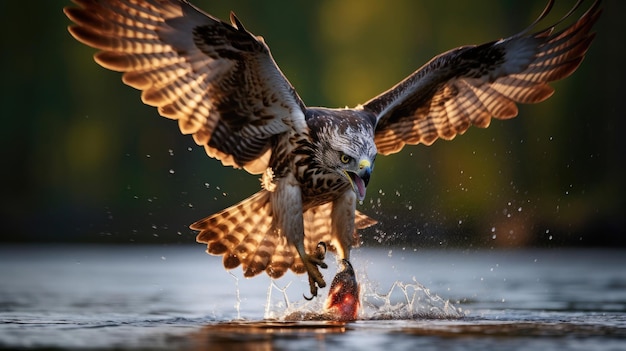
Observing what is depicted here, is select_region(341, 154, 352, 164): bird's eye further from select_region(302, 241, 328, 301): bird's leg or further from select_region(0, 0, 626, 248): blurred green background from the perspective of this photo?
select_region(0, 0, 626, 248): blurred green background

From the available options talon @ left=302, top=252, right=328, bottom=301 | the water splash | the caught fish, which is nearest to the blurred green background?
the water splash

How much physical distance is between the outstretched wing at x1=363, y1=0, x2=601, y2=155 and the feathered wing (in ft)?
4.52

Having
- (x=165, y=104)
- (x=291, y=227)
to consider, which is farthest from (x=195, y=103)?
(x=291, y=227)

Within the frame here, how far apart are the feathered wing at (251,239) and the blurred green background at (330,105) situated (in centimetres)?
1382

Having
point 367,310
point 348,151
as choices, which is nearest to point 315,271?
point 367,310

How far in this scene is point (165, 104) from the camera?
10727mm

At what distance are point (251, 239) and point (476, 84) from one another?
2792 mm

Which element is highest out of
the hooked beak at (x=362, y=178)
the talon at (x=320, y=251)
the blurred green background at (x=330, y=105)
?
the blurred green background at (x=330, y=105)

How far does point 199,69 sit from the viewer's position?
34.7ft

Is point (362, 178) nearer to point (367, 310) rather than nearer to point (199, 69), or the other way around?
point (367, 310)

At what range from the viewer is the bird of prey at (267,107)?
1022cm

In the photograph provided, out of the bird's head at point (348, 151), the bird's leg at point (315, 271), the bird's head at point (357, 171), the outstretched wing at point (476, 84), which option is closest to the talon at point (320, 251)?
the bird's leg at point (315, 271)

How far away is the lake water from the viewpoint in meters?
8.37

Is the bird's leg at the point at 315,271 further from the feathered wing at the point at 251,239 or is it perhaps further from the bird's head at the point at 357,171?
the bird's head at the point at 357,171
